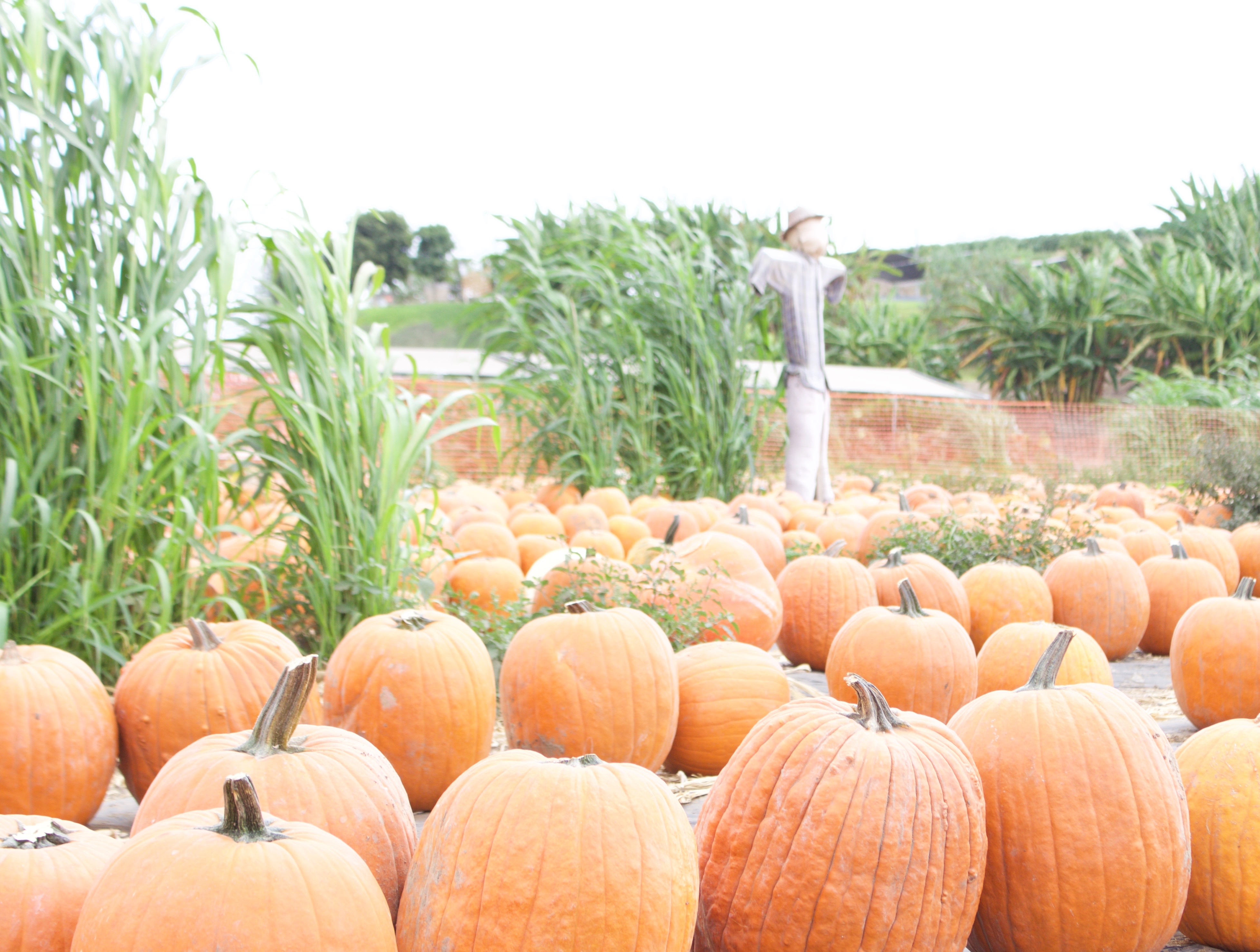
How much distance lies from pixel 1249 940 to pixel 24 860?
6.90 ft

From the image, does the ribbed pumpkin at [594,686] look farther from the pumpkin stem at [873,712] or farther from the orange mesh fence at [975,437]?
the orange mesh fence at [975,437]

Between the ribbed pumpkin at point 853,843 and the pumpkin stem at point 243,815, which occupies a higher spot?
the pumpkin stem at point 243,815

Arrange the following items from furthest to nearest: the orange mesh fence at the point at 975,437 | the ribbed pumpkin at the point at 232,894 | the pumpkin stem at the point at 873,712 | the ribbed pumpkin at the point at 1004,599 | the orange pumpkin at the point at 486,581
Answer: the orange mesh fence at the point at 975,437 → the orange pumpkin at the point at 486,581 → the ribbed pumpkin at the point at 1004,599 → the pumpkin stem at the point at 873,712 → the ribbed pumpkin at the point at 232,894

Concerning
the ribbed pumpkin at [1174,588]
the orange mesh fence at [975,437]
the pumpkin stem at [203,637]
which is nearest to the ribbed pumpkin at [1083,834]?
the pumpkin stem at [203,637]

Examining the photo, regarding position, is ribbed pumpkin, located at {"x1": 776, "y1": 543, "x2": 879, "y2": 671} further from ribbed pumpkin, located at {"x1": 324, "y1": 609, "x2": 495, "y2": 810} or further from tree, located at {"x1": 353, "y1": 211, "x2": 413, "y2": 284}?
tree, located at {"x1": 353, "y1": 211, "x2": 413, "y2": 284}

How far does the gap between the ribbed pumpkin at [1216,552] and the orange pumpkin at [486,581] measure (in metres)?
3.27

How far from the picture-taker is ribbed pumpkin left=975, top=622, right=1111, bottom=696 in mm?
2885

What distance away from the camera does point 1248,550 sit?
5.38m

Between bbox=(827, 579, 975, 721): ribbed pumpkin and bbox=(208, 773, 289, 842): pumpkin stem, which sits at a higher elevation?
bbox=(208, 773, 289, 842): pumpkin stem

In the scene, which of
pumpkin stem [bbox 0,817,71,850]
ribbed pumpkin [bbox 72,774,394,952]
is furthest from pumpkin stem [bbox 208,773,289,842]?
pumpkin stem [bbox 0,817,71,850]

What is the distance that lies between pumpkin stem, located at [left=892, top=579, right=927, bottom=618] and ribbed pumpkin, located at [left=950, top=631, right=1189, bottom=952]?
100 cm

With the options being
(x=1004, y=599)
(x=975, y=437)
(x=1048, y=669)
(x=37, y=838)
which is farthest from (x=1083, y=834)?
(x=975, y=437)

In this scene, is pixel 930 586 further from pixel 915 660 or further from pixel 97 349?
pixel 97 349

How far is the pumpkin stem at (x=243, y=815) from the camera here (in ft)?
4.37
